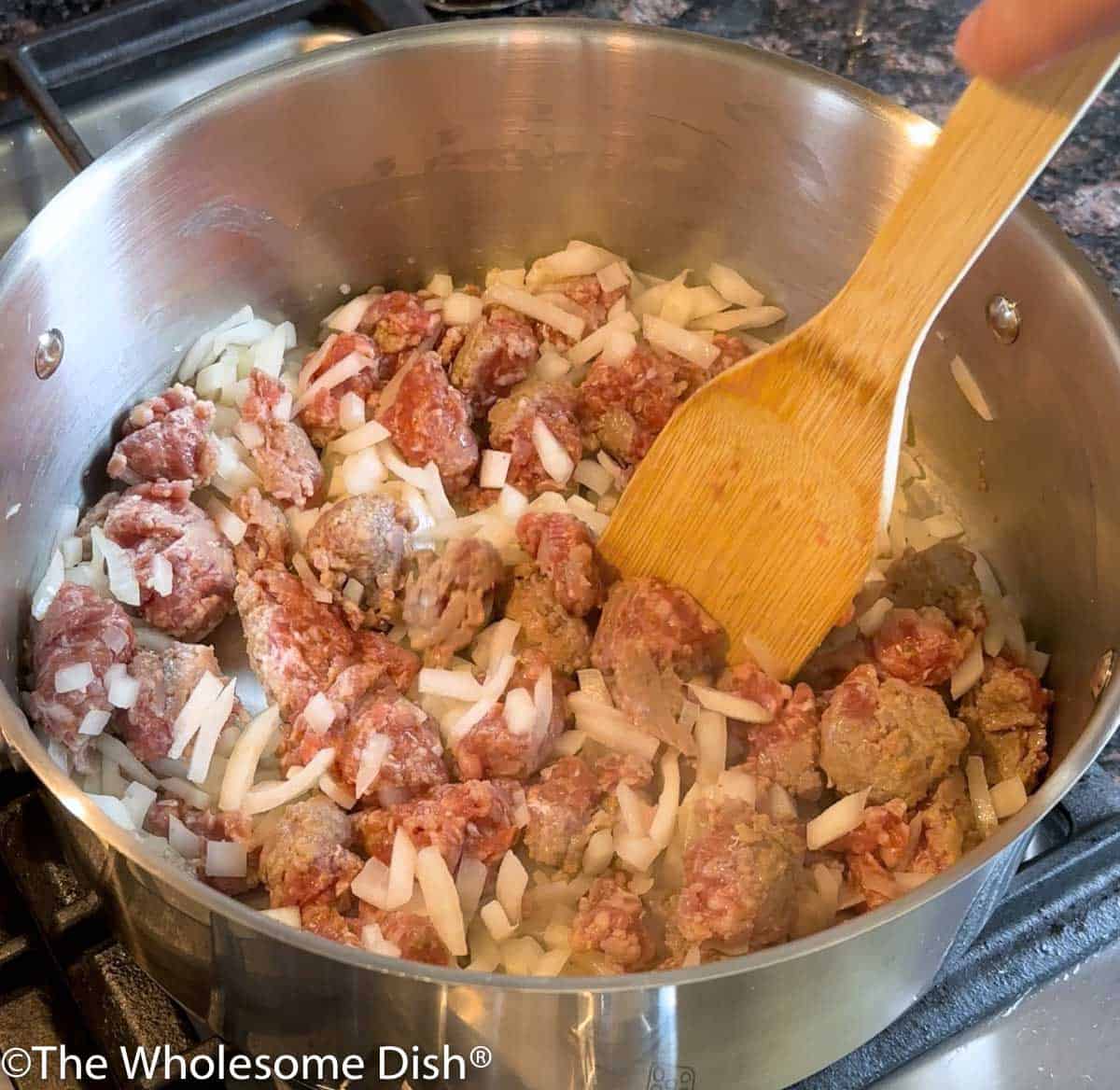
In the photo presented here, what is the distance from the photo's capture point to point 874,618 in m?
1.79

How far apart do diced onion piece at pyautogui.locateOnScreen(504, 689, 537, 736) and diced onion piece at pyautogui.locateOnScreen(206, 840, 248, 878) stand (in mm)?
389

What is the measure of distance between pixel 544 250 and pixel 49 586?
3.39 feet

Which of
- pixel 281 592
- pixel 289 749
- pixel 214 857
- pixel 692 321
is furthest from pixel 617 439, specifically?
pixel 214 857

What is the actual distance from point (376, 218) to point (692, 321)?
0.58m

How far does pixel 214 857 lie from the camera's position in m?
1.50

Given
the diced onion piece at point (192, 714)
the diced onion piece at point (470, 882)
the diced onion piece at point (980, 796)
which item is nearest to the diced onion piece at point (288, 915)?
the diced onion piece at point (470, 882)

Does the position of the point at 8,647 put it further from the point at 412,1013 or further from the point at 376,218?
the point at 376,218

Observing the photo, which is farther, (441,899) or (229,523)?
(229,523)

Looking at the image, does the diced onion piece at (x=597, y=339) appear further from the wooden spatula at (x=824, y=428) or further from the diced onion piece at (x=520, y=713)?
the diced onion piece at (x=520, y=713)

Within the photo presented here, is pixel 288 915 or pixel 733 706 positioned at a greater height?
pixel 288 915

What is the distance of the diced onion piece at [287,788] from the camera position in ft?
5.21

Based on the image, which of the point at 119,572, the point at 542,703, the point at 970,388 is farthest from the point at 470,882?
the point at 970,388

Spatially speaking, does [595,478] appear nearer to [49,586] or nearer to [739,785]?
[739,785]

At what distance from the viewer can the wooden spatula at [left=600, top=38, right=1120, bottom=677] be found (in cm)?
128
